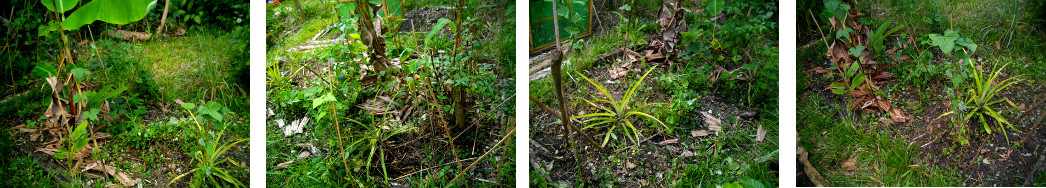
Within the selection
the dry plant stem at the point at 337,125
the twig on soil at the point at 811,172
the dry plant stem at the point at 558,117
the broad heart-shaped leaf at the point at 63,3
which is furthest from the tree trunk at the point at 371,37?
the twig on soil at the point at 811,172

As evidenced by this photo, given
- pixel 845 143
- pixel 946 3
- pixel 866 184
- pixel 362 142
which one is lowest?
pixel 866 184

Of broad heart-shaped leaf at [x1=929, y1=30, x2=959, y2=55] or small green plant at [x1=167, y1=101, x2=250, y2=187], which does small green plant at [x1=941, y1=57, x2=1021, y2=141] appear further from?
small green plant at [x1=167, y1=101, x2=250, y2=187]

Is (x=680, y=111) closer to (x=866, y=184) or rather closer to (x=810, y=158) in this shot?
(x=810, y=158)

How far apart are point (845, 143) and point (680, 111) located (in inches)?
19.5

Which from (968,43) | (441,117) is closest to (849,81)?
(968,43)

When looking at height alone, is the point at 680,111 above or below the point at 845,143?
above

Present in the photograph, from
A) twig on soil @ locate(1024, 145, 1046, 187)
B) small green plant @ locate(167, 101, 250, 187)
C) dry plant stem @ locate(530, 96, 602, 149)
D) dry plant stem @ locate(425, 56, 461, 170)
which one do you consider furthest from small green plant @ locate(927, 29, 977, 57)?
small green plant @ locate(167, 101, 250, 187)

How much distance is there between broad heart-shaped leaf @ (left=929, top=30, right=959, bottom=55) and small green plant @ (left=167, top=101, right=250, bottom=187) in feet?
6.31

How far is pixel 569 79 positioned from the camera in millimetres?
1380

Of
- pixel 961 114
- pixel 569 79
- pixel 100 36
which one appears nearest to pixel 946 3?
pixel 961 114

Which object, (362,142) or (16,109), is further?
(16,109)

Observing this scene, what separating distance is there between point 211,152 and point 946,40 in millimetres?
2011

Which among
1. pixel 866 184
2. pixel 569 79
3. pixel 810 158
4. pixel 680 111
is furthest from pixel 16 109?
pixel 866 184

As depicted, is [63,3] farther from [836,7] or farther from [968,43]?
[968,43]
